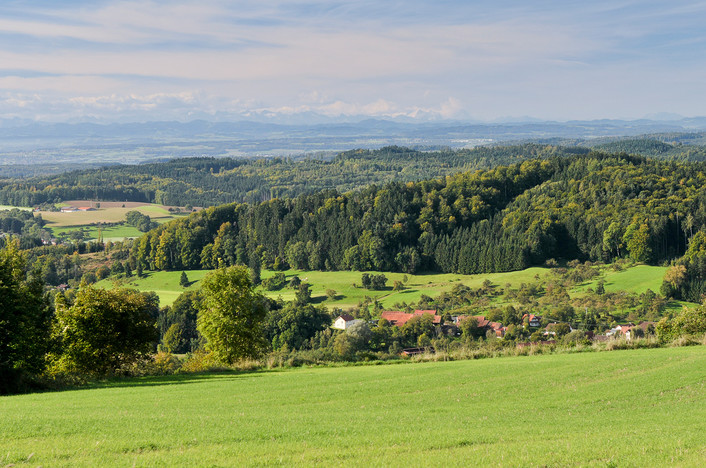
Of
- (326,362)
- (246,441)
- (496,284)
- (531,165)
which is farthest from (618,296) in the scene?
(246,441)

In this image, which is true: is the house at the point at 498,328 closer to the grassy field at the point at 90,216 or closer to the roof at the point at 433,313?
the roof at the point at 433,313

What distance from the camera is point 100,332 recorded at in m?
30.5

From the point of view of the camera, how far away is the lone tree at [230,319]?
123 ft

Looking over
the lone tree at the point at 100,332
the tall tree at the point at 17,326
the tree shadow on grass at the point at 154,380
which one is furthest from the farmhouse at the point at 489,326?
the tall tree at the point at 17,326

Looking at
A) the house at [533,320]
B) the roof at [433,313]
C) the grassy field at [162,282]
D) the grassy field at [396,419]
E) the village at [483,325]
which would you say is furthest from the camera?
the grassy field at [162,282]

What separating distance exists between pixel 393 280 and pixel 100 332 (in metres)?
72.6

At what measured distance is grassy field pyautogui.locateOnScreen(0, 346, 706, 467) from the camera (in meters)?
10.9

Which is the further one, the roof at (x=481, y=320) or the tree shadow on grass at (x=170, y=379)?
the roof at (x=481, y=320)

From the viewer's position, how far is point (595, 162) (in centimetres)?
12438

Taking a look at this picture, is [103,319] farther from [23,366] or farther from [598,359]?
[598,359]

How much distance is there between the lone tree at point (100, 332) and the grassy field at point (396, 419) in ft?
18.8

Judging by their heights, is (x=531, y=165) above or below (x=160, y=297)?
above

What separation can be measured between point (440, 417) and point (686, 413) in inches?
231

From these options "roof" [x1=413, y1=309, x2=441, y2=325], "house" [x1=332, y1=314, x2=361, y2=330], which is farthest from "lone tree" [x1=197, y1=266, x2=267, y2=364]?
"roof" [x1=413, y1=309, x2=441, y2=325]
